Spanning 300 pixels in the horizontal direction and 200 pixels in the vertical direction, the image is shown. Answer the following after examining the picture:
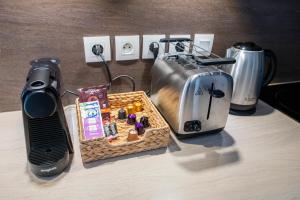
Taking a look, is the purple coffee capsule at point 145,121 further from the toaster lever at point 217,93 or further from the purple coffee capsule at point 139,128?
the toaster lever at point 217,93

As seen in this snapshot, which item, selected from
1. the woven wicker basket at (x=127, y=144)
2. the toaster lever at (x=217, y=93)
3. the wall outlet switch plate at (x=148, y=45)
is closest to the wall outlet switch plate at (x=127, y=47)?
the wall outlet switch plate at (x=148, y=45)

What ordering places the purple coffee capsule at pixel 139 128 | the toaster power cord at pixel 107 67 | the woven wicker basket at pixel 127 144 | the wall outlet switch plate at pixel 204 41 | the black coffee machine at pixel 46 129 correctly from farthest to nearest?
the wall outlet switch plate at pixel 204 41, the toaster power cord at pixel 107 67, the purple coffee capsule at pixel 139 128, the woven wicker basket at pixel 127 144, the black coffee machine at pixel 46 129

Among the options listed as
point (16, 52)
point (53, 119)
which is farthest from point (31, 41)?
point (53, 119)

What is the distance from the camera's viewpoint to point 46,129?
57 cm

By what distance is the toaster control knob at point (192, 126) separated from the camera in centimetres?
69

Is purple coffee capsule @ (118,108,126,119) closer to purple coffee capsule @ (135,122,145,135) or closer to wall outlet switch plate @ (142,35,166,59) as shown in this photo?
purple coffee capsule @ (135,122,145,135)

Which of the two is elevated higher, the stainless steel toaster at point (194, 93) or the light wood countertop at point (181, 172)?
the stainless steel toaster at point (194, 93)

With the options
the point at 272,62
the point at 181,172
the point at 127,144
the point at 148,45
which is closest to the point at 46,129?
the point at 127,144

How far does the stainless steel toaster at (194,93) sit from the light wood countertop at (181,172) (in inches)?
2.6

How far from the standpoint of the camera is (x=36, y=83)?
50 centimetres

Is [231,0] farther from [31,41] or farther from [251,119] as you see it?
[31,41]

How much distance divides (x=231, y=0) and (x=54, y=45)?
2.30ft

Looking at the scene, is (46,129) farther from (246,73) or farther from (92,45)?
(246,73)

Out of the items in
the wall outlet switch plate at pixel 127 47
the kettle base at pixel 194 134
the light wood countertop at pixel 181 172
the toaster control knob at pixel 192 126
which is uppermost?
the wall outlet switch plate at pixel 127 47
